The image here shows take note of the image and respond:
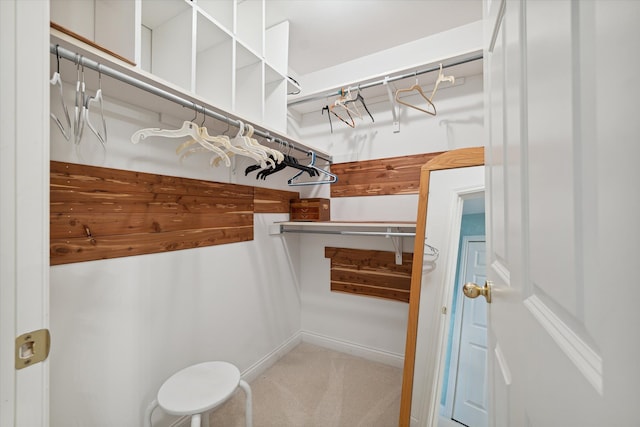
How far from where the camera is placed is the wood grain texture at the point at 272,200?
2055 millimetres

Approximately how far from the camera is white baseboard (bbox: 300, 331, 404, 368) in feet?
6.96

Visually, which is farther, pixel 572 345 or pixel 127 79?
pixel 127 79

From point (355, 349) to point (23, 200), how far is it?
2.33 meters

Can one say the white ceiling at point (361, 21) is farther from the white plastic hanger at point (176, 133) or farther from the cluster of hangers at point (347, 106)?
the white plastic hanger at point (176, 133)

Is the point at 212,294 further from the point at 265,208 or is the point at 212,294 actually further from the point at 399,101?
the point at 399,101

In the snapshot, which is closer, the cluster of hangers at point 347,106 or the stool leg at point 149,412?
the stool leg at point 149,412

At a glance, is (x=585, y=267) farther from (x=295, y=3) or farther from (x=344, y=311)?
(x=344, y=311)

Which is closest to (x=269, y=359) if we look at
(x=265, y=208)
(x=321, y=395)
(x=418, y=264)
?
(x=321, y=395)

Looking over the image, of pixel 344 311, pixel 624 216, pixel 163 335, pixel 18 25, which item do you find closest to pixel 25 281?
pixel 18 25

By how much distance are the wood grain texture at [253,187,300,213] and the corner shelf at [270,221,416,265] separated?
0.49ft

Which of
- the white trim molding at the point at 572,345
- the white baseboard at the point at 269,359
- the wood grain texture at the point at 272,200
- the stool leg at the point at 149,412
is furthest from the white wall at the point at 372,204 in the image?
the white trim molding at the point at 572,345

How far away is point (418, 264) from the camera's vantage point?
1.57 metres

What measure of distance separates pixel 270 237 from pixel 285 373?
1.08m

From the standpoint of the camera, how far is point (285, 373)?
2.03 metres
